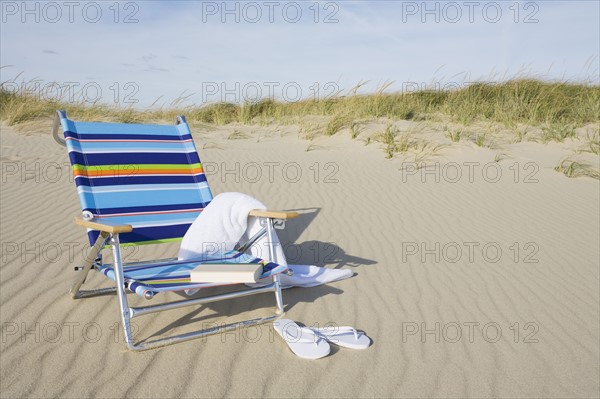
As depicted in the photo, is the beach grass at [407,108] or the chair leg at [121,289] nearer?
the chair leg at [121,289]

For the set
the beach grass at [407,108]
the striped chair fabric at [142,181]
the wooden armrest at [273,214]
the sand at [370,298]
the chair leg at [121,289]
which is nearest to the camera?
the sand at [370,298]

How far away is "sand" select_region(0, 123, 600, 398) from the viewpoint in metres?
2.62

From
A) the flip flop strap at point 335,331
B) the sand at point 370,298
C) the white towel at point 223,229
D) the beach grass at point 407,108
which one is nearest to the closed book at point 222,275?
the sand at point 370,298

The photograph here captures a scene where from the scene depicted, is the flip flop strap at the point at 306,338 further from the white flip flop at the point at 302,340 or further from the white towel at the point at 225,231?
the white towel at the point at 225,231

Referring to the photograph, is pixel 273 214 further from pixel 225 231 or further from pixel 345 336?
pixel 345 336

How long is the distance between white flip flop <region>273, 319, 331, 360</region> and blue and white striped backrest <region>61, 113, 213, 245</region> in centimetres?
108

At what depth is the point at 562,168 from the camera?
7820 millimetres

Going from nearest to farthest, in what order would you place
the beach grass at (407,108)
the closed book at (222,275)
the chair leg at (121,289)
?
the chair leg at (121,289) → the closed book at (222,275) → the beach grass at (407,108)

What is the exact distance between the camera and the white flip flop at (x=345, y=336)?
9.61ft

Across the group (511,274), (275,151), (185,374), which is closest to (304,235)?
(511,274)

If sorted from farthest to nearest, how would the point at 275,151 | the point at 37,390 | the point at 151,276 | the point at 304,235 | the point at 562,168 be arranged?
1. the point at 275,151
2. the point at 562,168
3. the point at 304,235
4. the point at 151,276
5. the point at 37,390

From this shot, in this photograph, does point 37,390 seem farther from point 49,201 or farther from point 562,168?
point 562,168

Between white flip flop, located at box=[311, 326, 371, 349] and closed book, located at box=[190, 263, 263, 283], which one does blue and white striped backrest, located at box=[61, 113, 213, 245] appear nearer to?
closed book, located at box=[190, 263, 263, 283]

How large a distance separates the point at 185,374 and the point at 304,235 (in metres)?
2.65
